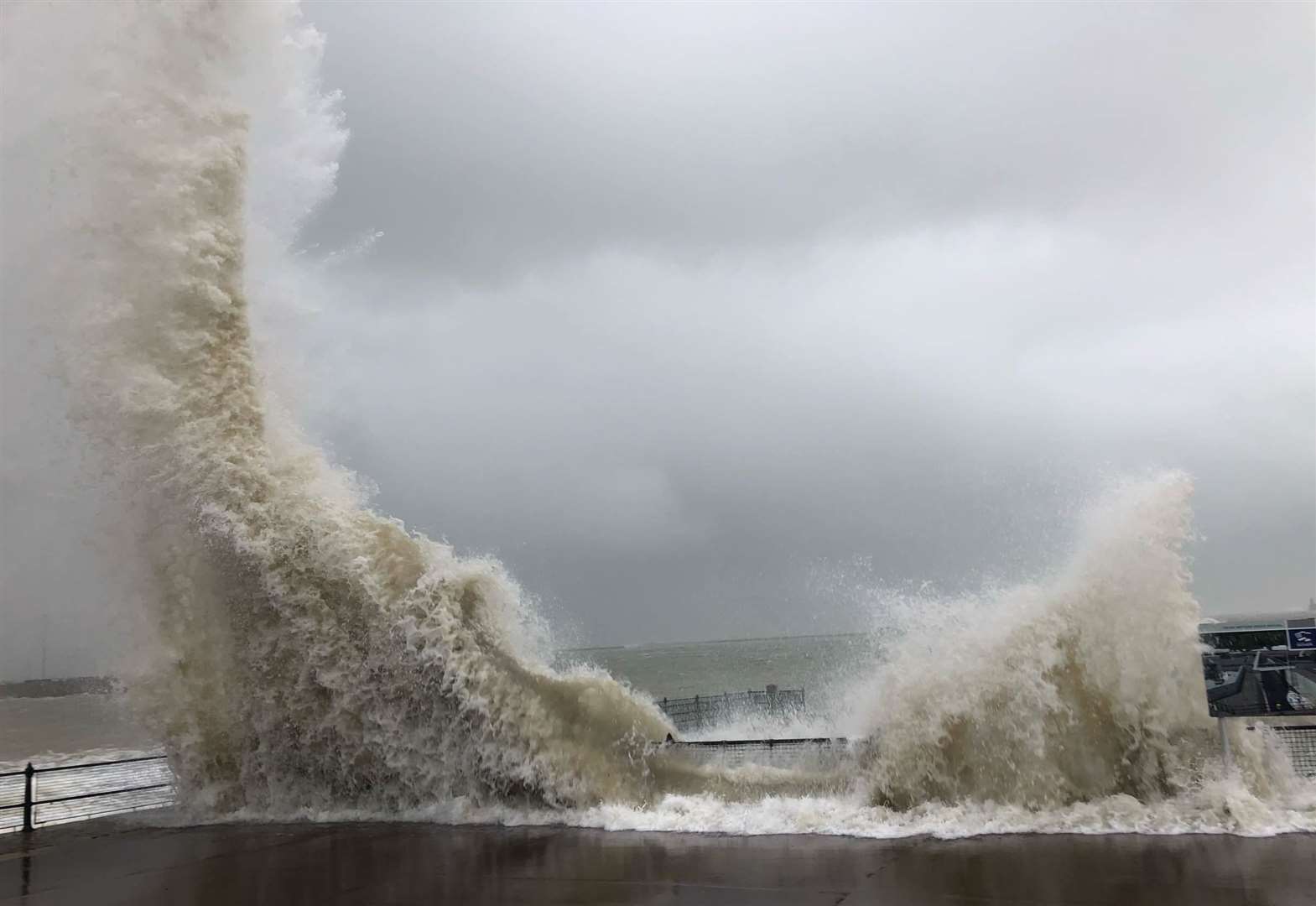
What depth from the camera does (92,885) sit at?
27.1 feet

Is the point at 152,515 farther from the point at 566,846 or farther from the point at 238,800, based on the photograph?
the point at 566,846

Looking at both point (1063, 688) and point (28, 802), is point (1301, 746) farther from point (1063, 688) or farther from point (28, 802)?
point (28, 802)

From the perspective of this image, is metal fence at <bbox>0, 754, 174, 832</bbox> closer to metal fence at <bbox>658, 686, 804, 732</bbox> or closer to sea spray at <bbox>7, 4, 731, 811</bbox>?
sea spray at <bbox>7, 4, 731, 811</bbox>

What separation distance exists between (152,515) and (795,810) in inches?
386

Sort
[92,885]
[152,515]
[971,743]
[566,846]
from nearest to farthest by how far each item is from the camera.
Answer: [92,885], [566,846], [971,743], [152,515]

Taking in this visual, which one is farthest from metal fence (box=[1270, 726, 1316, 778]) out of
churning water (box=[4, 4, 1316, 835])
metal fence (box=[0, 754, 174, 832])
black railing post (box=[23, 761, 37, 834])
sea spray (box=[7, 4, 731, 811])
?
black railing post (box=[23, 761, 37, 834])

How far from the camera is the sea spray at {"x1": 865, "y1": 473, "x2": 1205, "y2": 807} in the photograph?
9.10m

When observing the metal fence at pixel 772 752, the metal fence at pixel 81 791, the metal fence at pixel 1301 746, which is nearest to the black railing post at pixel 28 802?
the metal fence at pixel 81 791

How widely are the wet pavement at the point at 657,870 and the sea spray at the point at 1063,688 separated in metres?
1.27

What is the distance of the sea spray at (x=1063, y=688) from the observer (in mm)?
9102

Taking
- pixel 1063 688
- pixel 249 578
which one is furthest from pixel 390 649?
pixel 1063 688

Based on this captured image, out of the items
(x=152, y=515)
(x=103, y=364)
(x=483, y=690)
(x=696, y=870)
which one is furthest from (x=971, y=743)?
(x=103, y=364)

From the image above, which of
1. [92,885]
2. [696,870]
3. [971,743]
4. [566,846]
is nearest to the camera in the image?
[696,870]

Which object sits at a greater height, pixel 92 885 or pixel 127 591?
pixel 127 591
